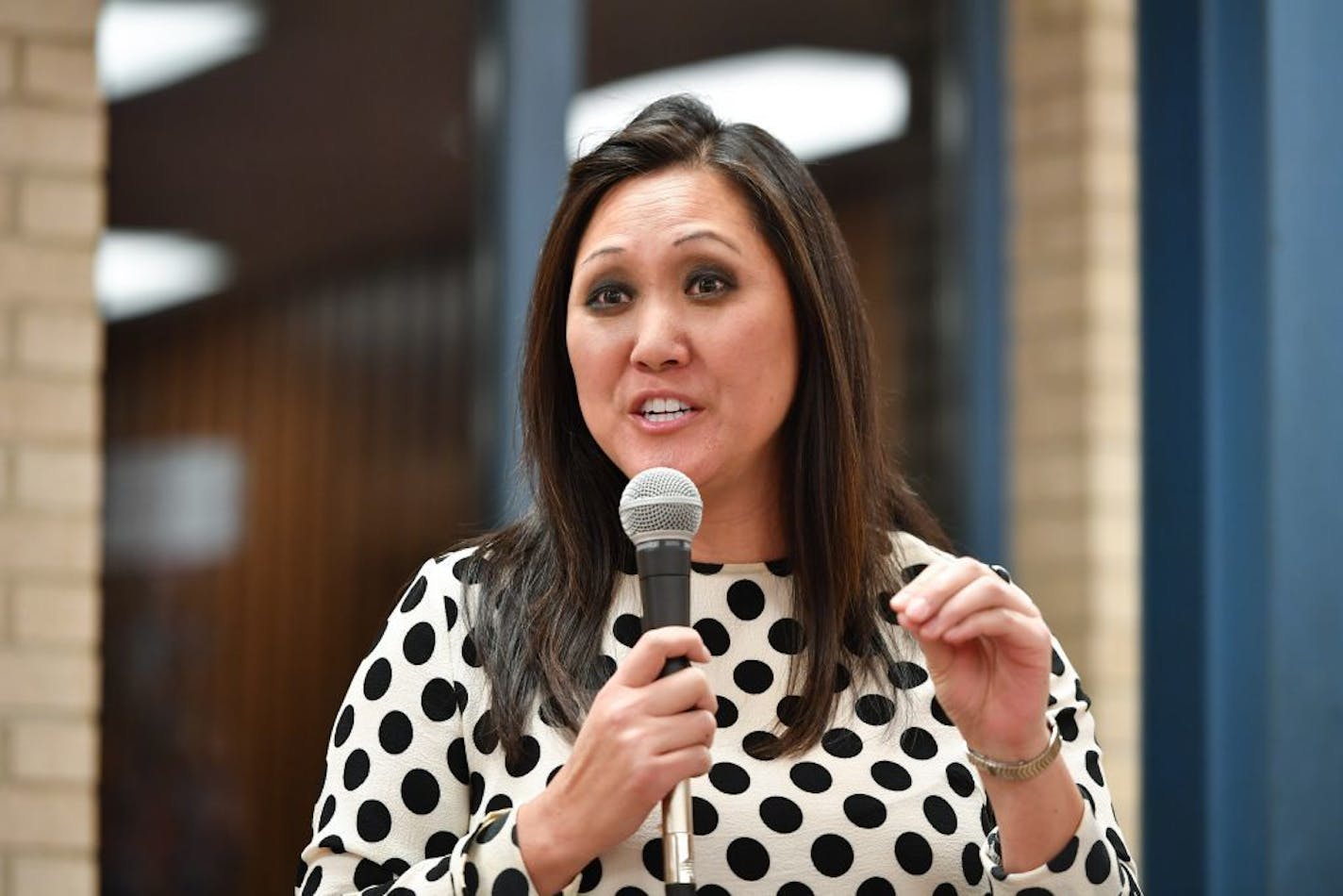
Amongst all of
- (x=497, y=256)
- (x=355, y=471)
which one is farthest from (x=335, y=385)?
(x=497, y=256)

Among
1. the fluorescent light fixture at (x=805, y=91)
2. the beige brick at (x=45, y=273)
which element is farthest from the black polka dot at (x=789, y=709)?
the fluorescent light fixture at (x=805, y=91)

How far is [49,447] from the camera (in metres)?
3.35

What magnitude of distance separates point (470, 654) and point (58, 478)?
1.69 metres

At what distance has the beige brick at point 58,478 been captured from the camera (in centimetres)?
333

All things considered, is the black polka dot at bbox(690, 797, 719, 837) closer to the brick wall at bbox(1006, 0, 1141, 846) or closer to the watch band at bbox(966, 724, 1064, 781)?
the watch band at bbox(966, 724, 1064, 781)

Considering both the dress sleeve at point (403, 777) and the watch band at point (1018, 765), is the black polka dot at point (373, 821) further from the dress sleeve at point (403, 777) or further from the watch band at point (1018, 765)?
the watch band at point (1018, 765)

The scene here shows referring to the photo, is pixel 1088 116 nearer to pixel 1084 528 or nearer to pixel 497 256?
pixel 1084 528

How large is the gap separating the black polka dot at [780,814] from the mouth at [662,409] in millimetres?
379

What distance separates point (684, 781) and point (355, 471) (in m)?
2.23

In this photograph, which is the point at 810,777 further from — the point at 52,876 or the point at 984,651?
the point at 52,876

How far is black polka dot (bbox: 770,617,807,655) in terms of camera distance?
1.97 m

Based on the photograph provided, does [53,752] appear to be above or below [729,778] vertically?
below

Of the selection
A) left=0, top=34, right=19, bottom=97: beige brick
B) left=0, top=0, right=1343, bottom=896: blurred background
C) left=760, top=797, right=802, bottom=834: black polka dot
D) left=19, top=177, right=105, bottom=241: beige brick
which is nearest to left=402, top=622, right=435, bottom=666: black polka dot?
left=760, top=797, right=802, bottom=834: black polka dot

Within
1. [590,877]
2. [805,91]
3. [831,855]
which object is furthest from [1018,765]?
[805,91]
